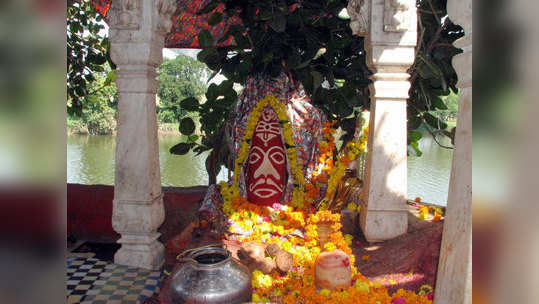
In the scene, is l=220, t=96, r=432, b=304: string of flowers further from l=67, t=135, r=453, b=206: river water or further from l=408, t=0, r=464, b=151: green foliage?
l=67, t=135, r=453, b=206: river water

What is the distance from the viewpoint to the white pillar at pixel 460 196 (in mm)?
1341

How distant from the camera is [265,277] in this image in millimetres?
3318

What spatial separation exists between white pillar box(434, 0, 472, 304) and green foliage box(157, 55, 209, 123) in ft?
67.5

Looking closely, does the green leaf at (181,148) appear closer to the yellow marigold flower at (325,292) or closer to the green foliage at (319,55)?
the green foliage at (319,55)

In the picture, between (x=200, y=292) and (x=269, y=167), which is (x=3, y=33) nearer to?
(x=200, y=292)

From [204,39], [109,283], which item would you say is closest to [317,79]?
[204,39]

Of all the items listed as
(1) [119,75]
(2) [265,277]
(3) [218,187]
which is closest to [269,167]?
(3) [218,187]

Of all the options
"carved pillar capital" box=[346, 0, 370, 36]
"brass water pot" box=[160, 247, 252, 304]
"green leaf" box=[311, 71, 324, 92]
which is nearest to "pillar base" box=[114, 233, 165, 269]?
"brass water pot" box=[160, 247, 252, 304]

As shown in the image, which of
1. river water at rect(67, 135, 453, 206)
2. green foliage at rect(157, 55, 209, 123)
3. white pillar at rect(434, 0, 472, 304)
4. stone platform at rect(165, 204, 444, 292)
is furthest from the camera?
green foliage at rect(157, 55, 209, 123)

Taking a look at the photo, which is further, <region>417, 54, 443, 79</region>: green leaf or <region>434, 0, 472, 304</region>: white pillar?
<region>417, 54, 443, 79</region>: green leaf

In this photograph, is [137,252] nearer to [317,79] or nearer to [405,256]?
[405,256]

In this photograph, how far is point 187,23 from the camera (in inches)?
236

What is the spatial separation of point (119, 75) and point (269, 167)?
6.44 feet

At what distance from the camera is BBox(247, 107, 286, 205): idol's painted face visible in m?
4.61
